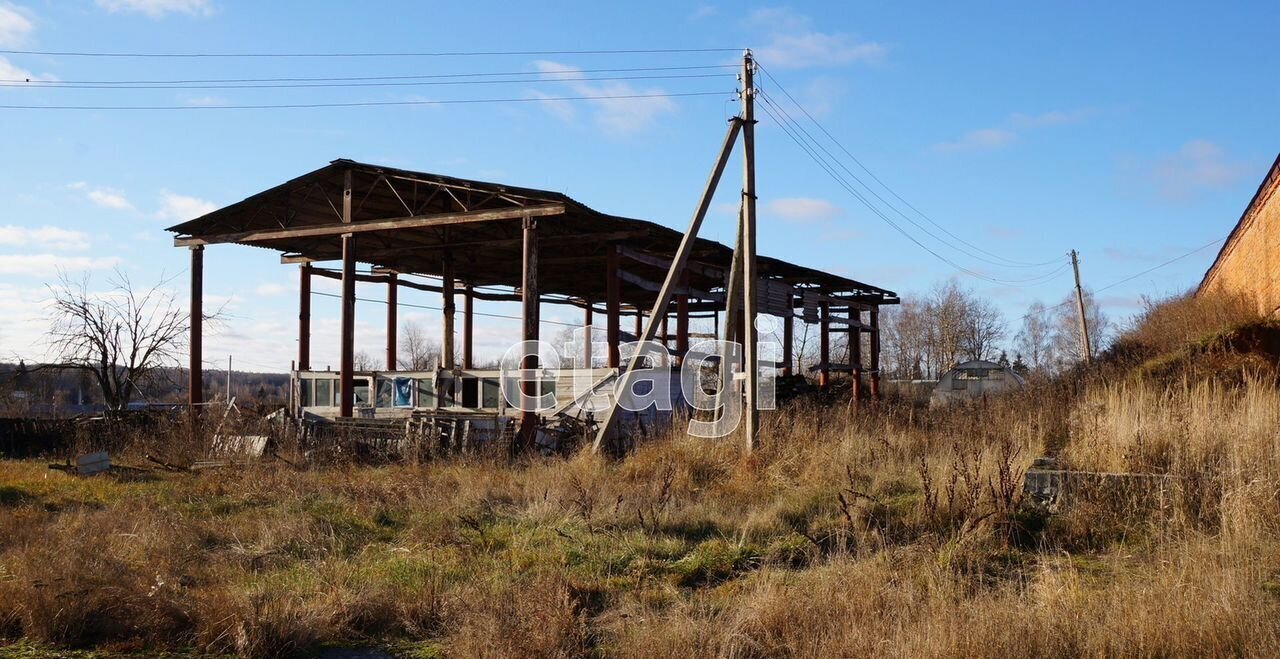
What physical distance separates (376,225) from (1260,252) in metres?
17.6

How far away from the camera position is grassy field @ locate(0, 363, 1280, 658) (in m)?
5.65

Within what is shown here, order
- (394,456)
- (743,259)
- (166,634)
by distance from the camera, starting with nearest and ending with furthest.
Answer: (166,634) → (743,259) → (394,456)

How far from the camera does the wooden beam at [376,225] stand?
17.2m

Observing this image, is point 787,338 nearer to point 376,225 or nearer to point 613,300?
point 613,300

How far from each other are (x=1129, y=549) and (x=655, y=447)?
21.1 ft

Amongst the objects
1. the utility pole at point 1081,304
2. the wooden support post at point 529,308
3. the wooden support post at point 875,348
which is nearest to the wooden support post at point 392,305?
the wooden support post at point 529,308

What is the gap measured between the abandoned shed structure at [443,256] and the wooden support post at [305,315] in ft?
0.08

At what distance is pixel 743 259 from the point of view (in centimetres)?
1397

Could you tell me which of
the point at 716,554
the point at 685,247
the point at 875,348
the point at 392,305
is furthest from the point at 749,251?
the point at 875,348

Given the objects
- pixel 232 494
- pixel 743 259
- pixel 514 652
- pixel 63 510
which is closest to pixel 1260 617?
pixel 514 652

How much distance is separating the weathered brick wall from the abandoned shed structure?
10006mm

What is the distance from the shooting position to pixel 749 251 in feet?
43.2

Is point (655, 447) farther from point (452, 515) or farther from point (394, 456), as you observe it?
point (394, 456)

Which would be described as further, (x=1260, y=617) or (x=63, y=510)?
(x=63, y=510)
